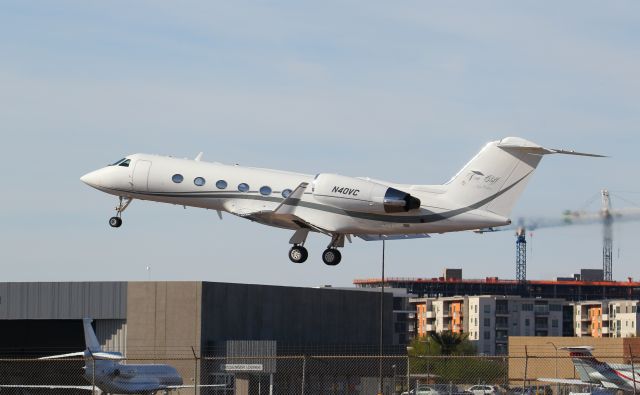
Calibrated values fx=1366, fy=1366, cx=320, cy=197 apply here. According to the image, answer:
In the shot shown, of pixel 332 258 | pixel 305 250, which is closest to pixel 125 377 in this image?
pixel 305 250

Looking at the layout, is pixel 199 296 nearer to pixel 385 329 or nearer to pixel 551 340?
pixel 385 329

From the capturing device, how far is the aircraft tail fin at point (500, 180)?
50.0 m

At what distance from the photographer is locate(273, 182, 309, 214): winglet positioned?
50.2 meters

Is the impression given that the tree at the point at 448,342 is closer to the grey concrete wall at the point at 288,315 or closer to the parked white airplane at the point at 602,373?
the grey concrete wall at the point at 288,315

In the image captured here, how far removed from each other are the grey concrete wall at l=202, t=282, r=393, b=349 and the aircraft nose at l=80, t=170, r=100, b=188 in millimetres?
19227

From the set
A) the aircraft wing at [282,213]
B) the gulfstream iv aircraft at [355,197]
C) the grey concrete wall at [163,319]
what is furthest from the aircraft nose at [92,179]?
the grey concrete wall at [163,319]

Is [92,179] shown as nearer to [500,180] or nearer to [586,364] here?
[500,180]

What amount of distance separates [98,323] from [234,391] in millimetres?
14760

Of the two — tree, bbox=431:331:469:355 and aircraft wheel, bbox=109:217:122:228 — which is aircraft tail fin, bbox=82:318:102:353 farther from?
tree, bbox=431:331:469:355

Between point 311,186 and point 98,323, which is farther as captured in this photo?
point 98,323

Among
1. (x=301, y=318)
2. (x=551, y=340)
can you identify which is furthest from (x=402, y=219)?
(x=551, y=340)

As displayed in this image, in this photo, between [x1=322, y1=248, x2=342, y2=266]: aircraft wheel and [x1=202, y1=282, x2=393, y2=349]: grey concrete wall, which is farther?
[x1=202, y1=282, x2=393, y2=349]: grey concrete wall

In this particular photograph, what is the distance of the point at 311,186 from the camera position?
165 ft

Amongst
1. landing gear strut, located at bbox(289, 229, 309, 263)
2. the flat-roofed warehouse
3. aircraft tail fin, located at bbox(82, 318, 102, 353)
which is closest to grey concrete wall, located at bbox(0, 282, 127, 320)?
the flat-roofed warehouse
